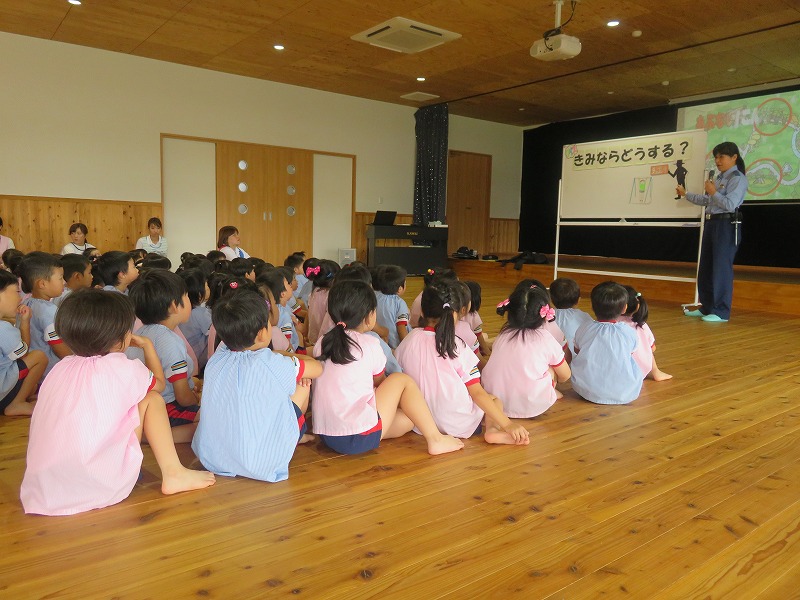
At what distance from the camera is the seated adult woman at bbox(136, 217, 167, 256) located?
22.5 ft

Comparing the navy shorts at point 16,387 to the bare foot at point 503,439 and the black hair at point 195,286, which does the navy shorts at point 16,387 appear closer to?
the black hair at point 195,286

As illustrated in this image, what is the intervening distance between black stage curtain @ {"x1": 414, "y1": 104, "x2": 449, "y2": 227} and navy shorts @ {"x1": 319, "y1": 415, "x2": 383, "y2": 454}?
7891 mm

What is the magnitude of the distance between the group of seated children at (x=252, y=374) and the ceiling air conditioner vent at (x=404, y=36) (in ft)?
12.3

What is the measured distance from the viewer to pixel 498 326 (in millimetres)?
4621

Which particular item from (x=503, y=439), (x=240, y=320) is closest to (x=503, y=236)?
(x=503, y=439)

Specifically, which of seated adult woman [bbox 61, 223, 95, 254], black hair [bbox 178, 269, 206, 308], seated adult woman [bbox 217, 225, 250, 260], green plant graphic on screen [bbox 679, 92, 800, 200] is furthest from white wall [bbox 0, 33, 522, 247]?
black hair [bbox 178, 269, 206, 308]

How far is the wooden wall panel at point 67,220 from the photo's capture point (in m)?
6.66

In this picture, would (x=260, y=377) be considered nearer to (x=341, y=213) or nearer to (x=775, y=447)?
(x=775, y=447)

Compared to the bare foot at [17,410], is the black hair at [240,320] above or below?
above

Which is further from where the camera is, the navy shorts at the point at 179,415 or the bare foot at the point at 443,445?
the navy shorts at the point at 179,415

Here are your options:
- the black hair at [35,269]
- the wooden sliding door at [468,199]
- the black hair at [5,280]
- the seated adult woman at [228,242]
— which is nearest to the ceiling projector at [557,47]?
the seated adult woman at [228,242]

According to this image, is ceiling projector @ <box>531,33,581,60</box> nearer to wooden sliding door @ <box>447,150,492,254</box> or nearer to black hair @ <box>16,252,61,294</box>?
black hair @ <box>16,252,61,294</box>

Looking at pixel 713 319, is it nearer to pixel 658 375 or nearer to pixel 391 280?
pixel 658 375

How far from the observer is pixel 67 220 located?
696cm
